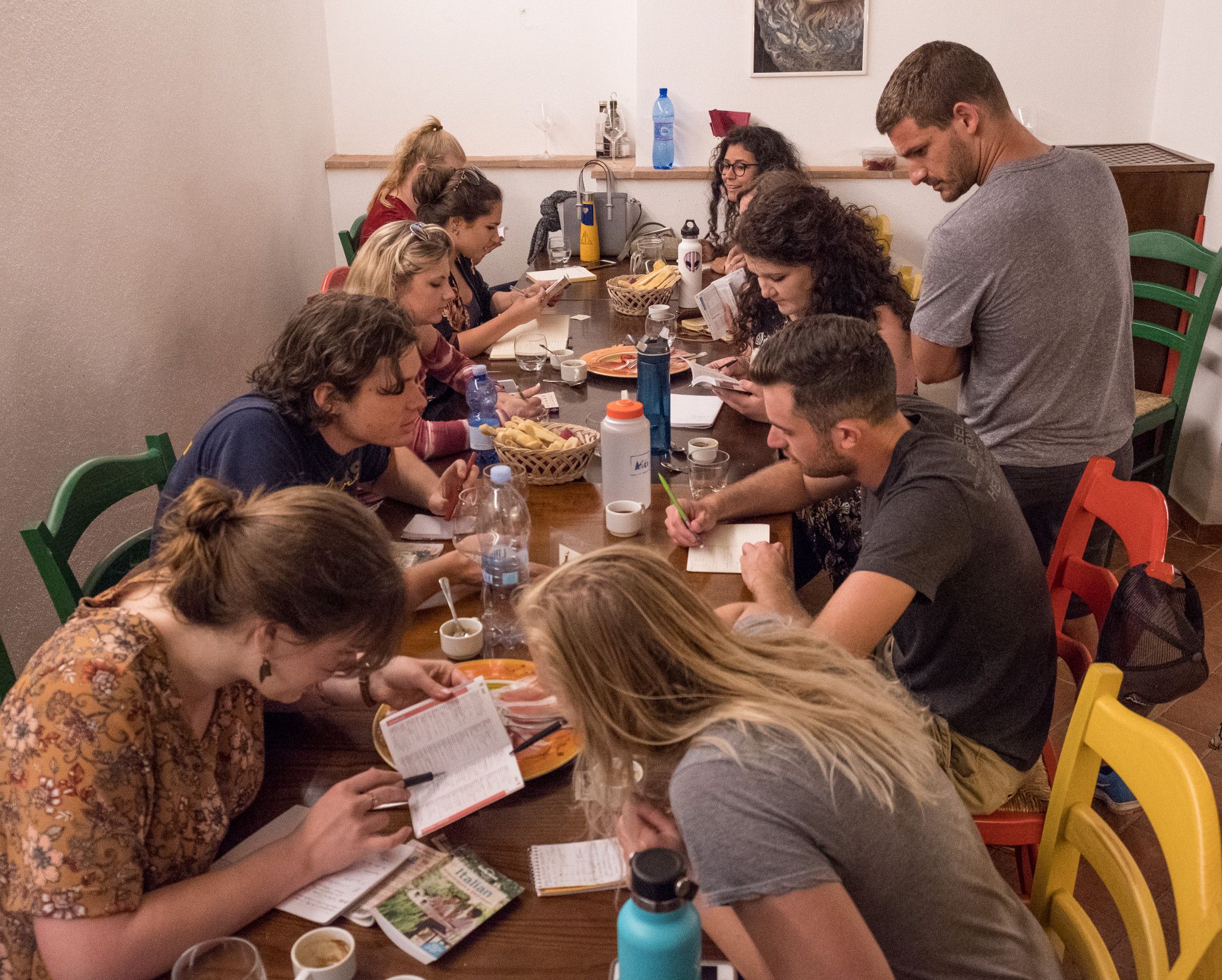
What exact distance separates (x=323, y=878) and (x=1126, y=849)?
3.48 ft

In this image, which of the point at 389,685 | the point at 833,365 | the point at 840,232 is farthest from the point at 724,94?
A: the point at 389,685

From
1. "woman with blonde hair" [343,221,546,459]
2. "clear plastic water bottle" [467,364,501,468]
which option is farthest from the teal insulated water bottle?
"woman with blonde hair" [343,221,546,459]

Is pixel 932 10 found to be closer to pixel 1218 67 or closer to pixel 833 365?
pixel 1218 67

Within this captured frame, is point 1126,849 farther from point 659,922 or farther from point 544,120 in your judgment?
point 544,120

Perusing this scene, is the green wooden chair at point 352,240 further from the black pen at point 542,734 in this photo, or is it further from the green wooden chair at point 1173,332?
the black pen at point 542,734

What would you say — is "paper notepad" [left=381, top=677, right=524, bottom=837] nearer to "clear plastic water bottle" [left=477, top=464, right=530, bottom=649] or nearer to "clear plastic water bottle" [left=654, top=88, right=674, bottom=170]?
"clear plastic water bottle" [left=477, top=464, right=530, bottom=649]

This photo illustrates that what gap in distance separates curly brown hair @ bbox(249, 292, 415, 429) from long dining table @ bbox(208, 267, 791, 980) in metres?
0.41

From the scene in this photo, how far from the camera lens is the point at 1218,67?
12.9 feet

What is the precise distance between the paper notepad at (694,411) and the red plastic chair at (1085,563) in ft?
3.19

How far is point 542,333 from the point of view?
359 cm

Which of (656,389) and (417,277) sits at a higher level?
(417,277)

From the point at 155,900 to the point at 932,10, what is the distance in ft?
15.2

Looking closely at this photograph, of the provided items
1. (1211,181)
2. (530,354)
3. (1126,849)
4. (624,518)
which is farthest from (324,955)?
(1211,181)

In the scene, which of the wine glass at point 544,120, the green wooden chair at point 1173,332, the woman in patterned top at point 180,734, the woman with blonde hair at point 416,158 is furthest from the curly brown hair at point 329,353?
the wine glass at point 544,120
